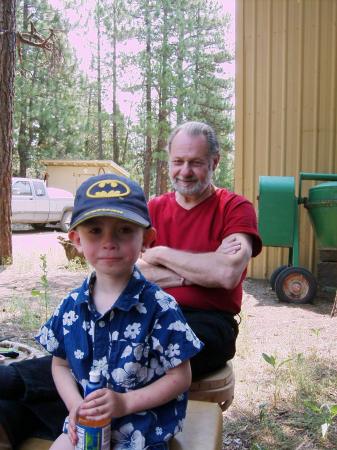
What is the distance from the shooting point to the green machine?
19.6 ft

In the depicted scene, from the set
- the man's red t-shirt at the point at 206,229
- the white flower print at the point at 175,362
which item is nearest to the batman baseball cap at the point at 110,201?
the white flower print at the point at 175,362

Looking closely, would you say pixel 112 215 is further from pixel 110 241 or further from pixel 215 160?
pixel 215 160

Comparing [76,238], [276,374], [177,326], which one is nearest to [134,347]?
[177,326]

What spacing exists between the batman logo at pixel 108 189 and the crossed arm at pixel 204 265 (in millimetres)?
807

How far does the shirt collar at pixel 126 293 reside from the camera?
57.8 inches

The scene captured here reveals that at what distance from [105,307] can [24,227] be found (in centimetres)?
1762

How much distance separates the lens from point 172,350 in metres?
1.44

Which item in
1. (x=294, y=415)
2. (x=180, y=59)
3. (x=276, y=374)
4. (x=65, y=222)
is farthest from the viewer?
(x=180, y=59)

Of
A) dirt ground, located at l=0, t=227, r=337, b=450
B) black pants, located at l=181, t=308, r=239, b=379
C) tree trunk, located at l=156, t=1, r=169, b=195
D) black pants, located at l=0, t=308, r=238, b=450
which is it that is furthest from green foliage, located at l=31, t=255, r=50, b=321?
tree trunk, located at l=156, t=1, r=169, b=195

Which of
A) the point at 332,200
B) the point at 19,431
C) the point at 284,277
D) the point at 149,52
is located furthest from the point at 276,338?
the point at 149,52

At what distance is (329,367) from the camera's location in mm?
3844

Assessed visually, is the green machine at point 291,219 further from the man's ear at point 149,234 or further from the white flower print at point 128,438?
the white flower print at point 128,438

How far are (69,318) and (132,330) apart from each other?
0.69 ft

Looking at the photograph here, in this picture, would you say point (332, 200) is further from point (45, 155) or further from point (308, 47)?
point (45, 155)
